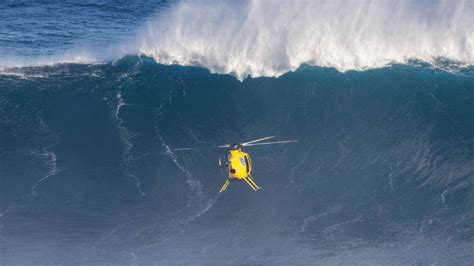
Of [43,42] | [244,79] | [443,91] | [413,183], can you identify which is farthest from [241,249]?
[43,42]

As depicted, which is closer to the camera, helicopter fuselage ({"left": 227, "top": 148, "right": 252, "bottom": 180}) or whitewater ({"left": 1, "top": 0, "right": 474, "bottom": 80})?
helicopter fuselage ({"left": 227, "top": 148, "right": 252, "bottom": 180})

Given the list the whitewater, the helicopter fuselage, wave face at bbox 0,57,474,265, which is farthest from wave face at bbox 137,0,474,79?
the helicopter fuselage

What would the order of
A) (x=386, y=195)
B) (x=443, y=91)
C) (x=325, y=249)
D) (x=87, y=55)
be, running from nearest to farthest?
(x=325, y=249) → (x=386, y=195) → (x=443, y=91) → (x=87, y=55)

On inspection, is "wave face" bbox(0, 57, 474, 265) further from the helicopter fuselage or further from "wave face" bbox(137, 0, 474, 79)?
the helicopter fuselage

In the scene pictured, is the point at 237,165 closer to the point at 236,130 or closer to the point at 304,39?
the point at 236,130

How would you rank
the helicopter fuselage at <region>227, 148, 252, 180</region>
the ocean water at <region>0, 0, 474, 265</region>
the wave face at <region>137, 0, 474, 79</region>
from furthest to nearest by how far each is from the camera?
the wave face at <region>137, 0, 474, 79</region>
the ocean water at <region>0, 0, 474, 265</region>
the helicopter fuselage at <region>227, 148, 252, 180</region>

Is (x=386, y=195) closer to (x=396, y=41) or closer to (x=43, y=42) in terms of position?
(x=396, y=41)

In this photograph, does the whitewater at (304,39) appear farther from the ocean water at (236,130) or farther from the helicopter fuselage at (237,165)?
the helicopter fuselage at (237,165)
